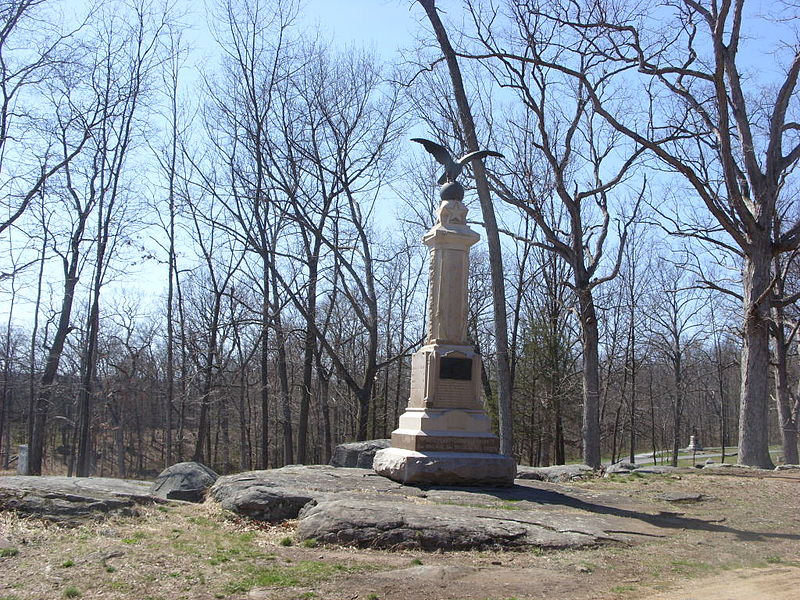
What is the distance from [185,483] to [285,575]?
4957 millimetres

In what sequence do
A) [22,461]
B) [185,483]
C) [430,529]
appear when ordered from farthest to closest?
[22,461], [185,483], [430,529]

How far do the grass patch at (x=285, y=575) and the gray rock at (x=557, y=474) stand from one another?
281 inches

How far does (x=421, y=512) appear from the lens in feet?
23.8

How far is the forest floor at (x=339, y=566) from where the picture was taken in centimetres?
503

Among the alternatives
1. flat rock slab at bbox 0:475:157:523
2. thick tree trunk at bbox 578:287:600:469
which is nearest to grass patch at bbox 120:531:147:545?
flat rock slab at bbox 0:475:157:523

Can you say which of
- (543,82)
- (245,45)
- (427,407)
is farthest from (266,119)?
(427,407)

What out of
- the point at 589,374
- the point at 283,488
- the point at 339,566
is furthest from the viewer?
the point at 589,374

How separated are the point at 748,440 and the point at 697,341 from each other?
18976 mm

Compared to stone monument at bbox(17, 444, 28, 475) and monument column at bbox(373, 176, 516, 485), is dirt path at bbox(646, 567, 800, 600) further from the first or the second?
stone monument at bbox(17, 444, 28, 475)

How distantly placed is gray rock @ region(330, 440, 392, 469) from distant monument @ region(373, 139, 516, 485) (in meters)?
2.09

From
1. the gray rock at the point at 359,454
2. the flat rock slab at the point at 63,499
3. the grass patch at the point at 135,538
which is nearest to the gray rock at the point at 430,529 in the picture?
the grass patch at the point at 135,538

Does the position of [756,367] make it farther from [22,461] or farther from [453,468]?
[22,461]

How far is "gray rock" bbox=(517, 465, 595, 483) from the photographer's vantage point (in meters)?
12.4

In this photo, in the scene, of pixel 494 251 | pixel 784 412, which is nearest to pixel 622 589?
pixel 494 251
